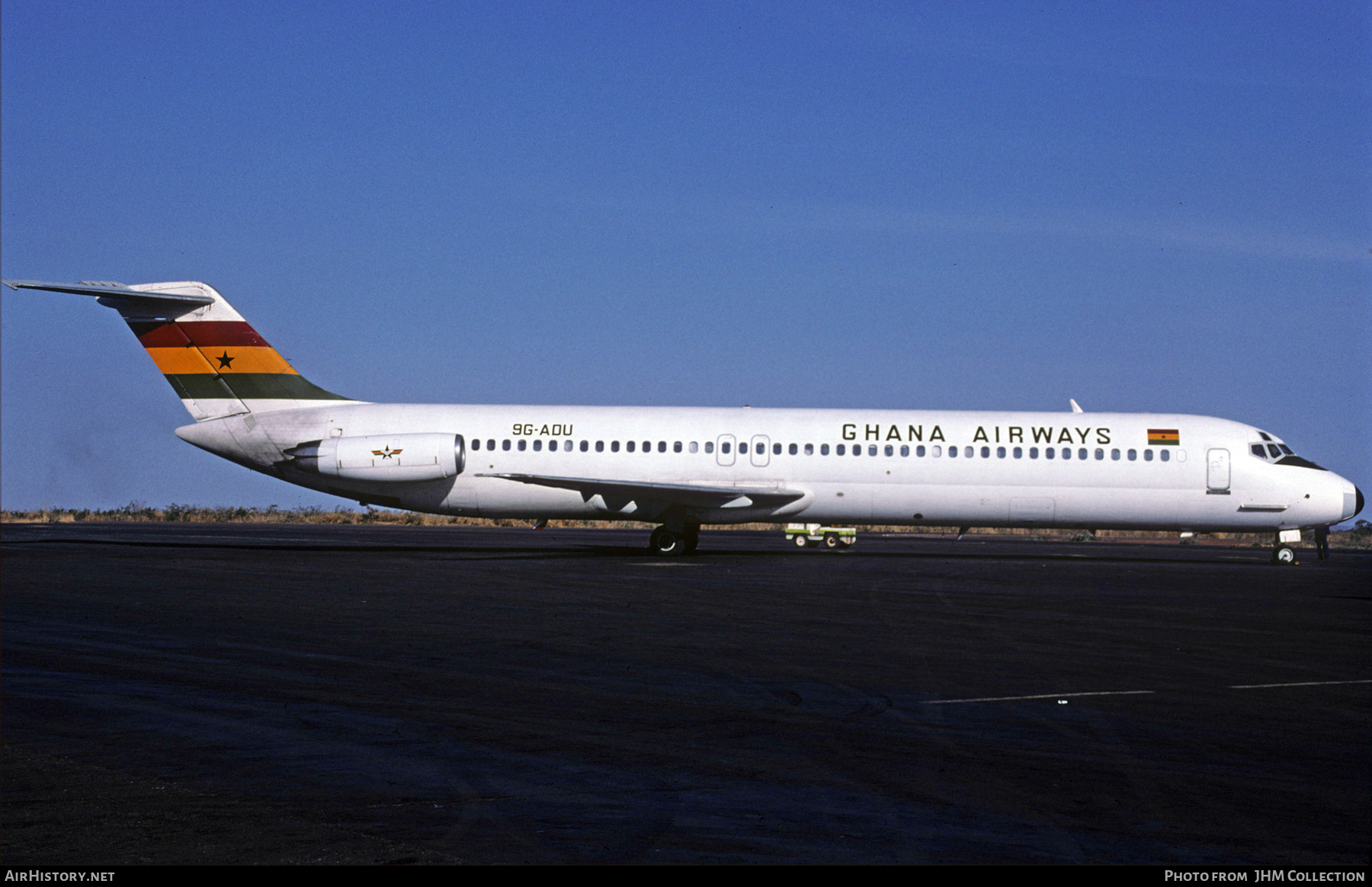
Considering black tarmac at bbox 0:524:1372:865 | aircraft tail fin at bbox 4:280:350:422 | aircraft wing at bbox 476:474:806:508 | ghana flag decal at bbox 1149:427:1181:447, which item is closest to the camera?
black tarmac at bbox 0:524:1372:865

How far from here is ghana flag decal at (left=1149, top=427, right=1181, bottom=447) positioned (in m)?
29.8

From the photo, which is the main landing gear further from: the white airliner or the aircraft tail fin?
the aircraft tail fin

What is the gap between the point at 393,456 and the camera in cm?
2992

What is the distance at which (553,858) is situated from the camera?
207 inches

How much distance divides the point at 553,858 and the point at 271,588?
1465 cm

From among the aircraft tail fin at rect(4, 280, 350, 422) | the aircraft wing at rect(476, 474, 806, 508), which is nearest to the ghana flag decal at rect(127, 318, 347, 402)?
the aircraft tail fin at rect(4, 280, 350, 422)

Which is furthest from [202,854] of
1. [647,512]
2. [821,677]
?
[647,512]

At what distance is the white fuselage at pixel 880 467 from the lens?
29.6 metres

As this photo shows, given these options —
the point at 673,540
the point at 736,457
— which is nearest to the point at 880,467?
the point at 736,457

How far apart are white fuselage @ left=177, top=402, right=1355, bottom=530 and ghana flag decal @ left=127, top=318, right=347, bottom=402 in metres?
0.83

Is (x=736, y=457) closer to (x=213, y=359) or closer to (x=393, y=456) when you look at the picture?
(x=393, y=456)

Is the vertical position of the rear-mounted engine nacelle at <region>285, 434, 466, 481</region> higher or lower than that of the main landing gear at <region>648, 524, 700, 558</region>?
higher

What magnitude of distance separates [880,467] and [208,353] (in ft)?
57.5

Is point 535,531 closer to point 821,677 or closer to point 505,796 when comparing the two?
point 821,677
